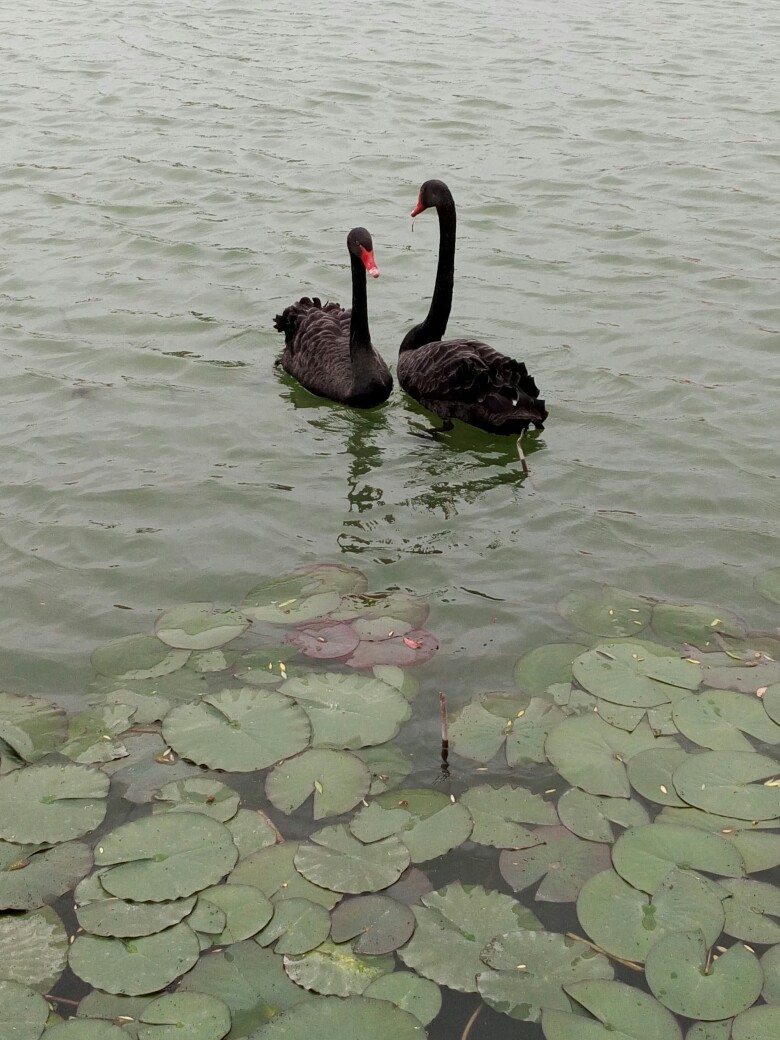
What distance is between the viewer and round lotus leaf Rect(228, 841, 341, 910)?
300cm

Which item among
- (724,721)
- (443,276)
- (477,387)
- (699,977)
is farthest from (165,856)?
(443,276)

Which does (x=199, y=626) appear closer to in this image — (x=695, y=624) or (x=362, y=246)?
(x=695, y=624)

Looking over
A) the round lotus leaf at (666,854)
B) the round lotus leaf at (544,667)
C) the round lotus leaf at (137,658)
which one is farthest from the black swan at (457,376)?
the round lotus leaf at (666,854)

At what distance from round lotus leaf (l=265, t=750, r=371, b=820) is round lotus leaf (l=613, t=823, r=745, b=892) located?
75cm

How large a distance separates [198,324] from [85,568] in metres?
2.51

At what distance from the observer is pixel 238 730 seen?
3570 millimetres

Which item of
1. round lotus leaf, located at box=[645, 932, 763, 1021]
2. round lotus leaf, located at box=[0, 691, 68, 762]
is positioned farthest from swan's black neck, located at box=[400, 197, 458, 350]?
round lotus leaf, located at box=[645, 932, 763, 1021]

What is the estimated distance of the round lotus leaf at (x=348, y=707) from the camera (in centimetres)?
356

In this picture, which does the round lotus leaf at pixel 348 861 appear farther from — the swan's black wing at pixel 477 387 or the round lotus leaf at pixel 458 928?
the swan's black wing at pixel 477 387

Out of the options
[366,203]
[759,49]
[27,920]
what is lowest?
[27,920]

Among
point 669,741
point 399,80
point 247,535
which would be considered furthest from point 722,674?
point 399,80

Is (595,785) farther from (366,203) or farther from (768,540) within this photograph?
(366,203)

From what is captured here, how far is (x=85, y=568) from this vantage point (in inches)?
180

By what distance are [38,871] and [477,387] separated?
3.15 m
